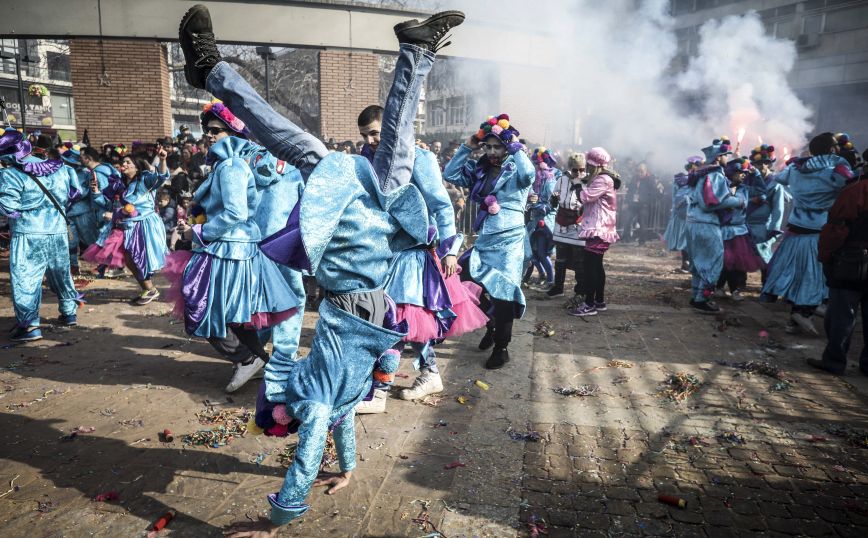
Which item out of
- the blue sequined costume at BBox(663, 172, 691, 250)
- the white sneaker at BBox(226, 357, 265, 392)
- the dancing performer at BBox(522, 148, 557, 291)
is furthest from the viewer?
the blue sequined costume at BBox(663, 172, 691, 250)

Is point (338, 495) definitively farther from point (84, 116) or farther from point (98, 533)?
point (84, 116)

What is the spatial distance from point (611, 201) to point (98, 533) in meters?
6.60

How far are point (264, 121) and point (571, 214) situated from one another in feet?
20.4

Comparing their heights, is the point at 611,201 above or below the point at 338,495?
above

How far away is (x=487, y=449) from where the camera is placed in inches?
152

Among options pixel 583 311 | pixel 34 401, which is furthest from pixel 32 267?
pixel 583 311

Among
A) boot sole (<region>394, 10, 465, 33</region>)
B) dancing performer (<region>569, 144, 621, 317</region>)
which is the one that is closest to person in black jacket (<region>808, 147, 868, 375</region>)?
dancing performer (<region>569, 144, 621, 317</region>)

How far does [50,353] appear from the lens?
19.2 feet

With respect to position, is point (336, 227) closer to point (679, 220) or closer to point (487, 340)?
point (487, 340)

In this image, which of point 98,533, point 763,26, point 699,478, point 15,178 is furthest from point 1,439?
point 763,26

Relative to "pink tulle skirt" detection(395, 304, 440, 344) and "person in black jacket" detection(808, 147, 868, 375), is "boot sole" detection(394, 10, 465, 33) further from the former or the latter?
"person in black jacket" detection(808, 147, 868, 375)

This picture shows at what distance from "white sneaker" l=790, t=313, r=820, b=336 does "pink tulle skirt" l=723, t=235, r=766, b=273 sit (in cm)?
146

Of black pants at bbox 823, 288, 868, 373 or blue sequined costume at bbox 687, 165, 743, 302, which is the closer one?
black pants at bbox 823, 288, 868, 373

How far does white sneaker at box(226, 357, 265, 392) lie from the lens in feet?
15.9
